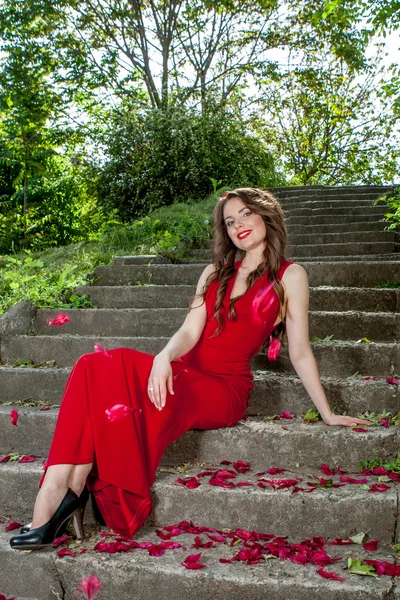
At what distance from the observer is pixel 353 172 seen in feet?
49.6

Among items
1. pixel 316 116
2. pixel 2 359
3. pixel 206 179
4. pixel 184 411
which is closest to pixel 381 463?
pixel 184 411

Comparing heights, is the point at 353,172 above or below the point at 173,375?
above

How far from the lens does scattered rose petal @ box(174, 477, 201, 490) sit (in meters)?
2.47

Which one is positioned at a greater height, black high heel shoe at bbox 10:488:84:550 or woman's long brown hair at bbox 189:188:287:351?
woman's long brown hair at bbox 189:188:287:351

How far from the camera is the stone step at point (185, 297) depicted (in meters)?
3.89

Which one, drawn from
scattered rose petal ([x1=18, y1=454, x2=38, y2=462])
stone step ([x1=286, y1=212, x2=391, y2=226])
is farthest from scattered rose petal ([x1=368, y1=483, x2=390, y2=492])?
stone step ([x1=286, y1=212, x2=391, y2=226])

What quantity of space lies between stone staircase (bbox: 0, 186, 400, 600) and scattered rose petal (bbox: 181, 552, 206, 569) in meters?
0.02

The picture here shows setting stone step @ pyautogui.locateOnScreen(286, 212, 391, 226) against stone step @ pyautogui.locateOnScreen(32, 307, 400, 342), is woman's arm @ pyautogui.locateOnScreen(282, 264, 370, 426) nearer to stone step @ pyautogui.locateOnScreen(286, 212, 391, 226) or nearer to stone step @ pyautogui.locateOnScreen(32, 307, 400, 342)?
stone step @ pyautogui.locateOnScreen(32, 307, 400, 342)

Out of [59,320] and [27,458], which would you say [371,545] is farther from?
[59,320]

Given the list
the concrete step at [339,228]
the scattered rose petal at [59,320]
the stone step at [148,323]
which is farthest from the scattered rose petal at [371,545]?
the concrete step at [339,228]

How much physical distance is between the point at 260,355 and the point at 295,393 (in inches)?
18.7

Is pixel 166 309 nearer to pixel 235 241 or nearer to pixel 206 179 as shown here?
pixel 235 241

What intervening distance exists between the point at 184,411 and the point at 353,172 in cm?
1362

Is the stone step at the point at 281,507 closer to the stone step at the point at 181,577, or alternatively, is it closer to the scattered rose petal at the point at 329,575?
the stone step at the point at 181,577
